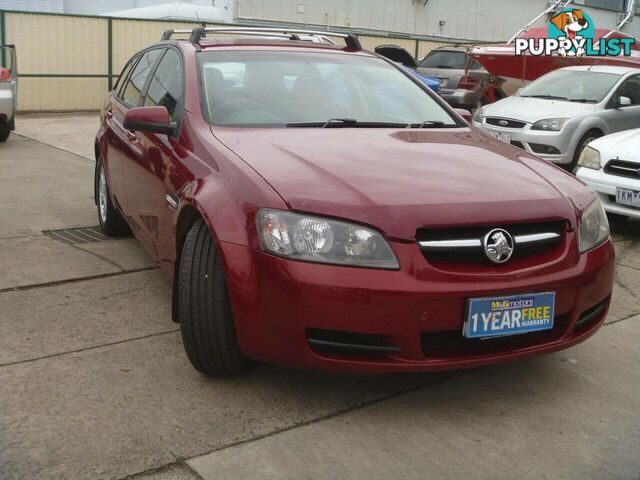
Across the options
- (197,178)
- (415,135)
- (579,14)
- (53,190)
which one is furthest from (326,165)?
(579,14)

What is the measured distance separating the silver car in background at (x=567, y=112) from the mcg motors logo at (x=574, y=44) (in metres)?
2.96

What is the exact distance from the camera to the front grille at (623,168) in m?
6.55

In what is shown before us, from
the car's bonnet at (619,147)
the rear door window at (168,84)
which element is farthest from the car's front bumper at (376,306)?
the car's bonnet at (619,147)

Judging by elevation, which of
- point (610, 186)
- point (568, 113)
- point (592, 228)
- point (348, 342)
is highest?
point (568, 113)

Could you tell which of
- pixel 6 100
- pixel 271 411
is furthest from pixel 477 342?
pixel 6 100

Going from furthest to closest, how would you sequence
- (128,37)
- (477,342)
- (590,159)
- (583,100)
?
(128,37)
(583,100)
(590,159)
(477,342)

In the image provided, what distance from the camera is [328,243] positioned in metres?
2.92

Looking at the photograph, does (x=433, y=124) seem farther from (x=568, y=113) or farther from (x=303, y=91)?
(x=568, y=113)

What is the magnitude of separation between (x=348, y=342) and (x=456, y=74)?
592 inches

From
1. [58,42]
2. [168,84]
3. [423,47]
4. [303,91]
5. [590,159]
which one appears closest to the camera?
[303,91]

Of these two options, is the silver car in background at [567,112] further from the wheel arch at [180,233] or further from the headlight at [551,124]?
the wheel arch at [180,233]

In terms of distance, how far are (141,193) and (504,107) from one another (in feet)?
21.9

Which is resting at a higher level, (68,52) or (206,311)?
(68,52)

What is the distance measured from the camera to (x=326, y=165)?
10.9 feet
